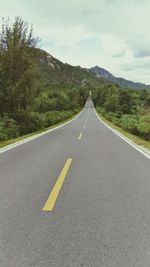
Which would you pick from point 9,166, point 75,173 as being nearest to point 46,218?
point 75,173

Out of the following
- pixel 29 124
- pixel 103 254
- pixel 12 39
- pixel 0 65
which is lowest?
pixel 29 124

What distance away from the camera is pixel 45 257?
11.3 feet

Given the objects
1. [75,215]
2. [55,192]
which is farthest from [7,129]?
[75,215]

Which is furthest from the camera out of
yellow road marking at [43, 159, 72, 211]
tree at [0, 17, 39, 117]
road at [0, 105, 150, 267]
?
tree at [0, 17, 39, 117]

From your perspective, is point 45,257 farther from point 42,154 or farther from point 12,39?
point 12,39

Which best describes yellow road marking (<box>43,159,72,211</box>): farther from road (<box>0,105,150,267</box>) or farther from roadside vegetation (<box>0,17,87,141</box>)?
roadside vegetation (<box>0,17,87,141</box>)

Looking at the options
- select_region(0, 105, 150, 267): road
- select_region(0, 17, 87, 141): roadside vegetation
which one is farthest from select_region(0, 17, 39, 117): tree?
select_region(0, 105, 150, 267): road

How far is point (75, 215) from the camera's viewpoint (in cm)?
479

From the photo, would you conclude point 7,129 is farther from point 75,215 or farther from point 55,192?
point 75,215

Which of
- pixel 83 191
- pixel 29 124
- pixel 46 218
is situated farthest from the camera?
pixel 29 124

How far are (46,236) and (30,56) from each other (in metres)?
20.1

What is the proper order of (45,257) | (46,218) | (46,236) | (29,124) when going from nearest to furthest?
(45,257) < (46,236) < (46,218) < (29,124)

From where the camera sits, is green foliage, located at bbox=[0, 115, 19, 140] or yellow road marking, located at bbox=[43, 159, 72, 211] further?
green foliage, located at bbox=[0, 115, 19, 140]

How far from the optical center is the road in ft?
11.5
